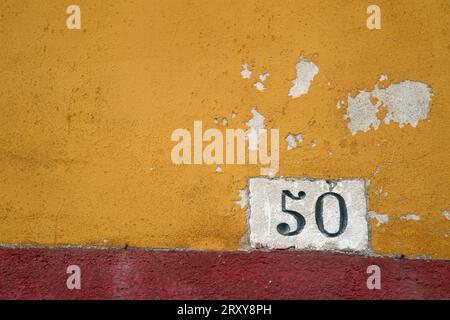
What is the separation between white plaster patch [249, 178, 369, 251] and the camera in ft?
8.36

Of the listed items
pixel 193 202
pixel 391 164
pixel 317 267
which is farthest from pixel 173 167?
pixel 391 164

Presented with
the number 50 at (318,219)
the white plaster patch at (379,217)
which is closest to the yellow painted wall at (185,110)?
the white plaster patch at (379,217)

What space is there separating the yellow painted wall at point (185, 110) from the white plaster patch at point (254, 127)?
29mm

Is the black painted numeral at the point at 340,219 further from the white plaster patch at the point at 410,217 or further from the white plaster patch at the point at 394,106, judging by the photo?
the white plaster patch at the point at 394,106

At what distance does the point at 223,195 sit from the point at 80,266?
0.73m

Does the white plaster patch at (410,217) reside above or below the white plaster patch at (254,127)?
below

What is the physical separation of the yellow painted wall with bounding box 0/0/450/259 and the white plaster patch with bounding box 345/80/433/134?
4 cm

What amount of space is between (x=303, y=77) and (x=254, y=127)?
1.10 feet

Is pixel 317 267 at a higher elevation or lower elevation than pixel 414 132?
lower

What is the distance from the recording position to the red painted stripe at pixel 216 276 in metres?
2.50

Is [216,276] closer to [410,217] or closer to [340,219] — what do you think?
[340,219]

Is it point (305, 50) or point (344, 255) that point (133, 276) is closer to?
point (344, 255)

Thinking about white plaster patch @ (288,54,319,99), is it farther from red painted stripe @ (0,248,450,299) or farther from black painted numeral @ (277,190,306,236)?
red painted stripe @ (0,248,450,299)

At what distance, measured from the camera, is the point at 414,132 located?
8.46ft
